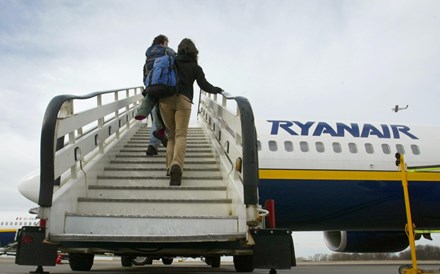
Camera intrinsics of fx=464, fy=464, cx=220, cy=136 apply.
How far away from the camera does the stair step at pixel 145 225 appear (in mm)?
3918

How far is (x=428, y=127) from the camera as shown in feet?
39.8

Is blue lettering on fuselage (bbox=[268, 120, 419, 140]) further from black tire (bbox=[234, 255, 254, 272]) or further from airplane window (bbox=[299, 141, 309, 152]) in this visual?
black tire (bbox=[234, 255, 254, 272])

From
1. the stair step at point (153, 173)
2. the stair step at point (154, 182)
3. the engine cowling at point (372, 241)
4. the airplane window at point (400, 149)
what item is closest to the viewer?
the stair step at point (154, 182)

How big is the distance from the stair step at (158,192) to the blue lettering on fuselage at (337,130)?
19.2 ft

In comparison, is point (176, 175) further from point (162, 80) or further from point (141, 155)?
point (141, 155)

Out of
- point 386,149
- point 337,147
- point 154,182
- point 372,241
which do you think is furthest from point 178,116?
point 372,241

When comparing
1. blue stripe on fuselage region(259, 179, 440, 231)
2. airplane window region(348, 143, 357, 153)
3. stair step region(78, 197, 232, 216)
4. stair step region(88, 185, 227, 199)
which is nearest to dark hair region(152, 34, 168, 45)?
stair step region(88, 185, 227, 199)

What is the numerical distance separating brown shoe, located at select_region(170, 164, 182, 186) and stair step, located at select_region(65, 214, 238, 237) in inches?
36.5

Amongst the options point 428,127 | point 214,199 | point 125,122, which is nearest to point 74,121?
point 214,199

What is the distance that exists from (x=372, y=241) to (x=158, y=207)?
30.2ft

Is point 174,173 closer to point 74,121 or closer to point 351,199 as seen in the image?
point 74,121

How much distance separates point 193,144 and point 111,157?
5.52 feet

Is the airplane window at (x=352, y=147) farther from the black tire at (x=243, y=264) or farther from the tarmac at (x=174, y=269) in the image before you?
the black tire at (x=243, y=264)

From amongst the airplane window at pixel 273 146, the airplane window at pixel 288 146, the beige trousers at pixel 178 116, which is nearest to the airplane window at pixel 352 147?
the airplane window at pixel 288 146
